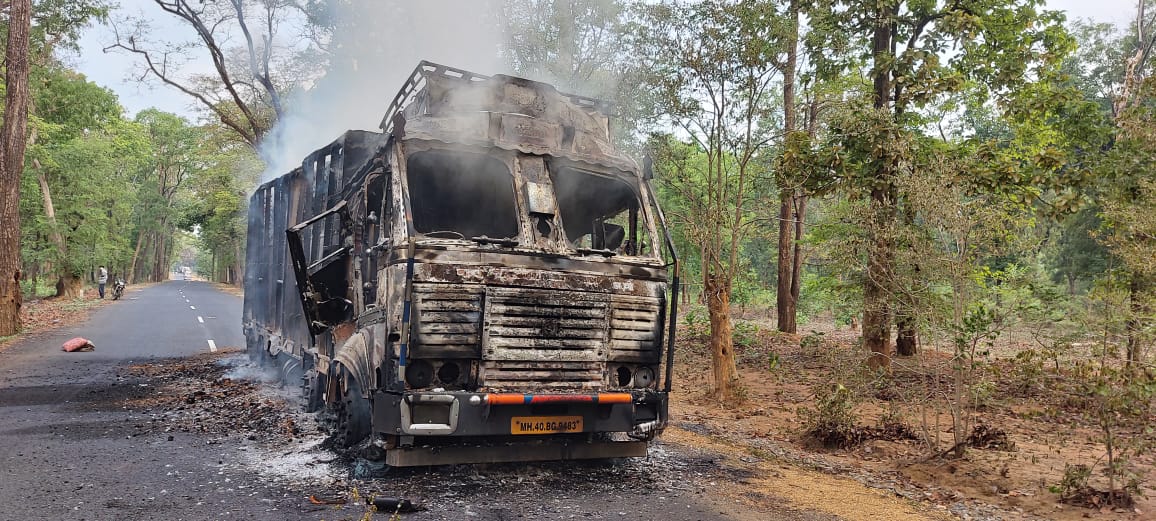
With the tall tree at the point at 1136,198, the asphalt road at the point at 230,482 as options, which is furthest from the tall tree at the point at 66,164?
the tall tree at the point at 1136,198

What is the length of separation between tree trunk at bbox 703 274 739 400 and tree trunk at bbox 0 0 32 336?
15241mm

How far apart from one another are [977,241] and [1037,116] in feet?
23.1

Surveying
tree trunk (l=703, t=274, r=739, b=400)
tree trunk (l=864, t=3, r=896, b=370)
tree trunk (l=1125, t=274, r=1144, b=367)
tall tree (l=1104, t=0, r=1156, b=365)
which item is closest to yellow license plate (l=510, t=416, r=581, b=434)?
tree trunk (l=864, t=3, r=896, b=370)

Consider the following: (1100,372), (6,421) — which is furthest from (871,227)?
(6,421)

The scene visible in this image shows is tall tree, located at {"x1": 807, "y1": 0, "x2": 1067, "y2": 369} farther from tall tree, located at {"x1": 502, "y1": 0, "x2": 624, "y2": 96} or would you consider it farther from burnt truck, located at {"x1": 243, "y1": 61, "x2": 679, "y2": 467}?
tall tree, located at {"x1": 502, "y1": 0, "x2": 624, "y2": 96}

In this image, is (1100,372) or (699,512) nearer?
(699,512)

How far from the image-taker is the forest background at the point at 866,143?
6.52 metres

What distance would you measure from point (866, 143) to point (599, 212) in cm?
533

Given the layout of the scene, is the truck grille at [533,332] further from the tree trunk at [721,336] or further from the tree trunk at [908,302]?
the tree trunk at [721,336]

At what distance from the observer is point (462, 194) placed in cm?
685

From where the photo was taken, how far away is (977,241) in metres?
6.30

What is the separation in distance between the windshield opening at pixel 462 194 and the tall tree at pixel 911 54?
5378mm

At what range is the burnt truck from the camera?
5441mm

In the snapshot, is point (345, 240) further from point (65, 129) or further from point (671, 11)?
point (65, 129)
